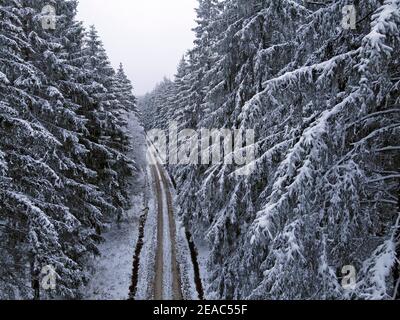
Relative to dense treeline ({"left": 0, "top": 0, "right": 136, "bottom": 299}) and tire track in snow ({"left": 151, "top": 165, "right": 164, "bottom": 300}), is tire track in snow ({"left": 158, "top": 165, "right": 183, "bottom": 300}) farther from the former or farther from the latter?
dense treeline ({"left": 0, "top": 0, "right": 136, "bottom": 299})

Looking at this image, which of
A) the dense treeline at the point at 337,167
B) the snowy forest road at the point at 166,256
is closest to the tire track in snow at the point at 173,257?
the snowy forest road at the point at 166,256

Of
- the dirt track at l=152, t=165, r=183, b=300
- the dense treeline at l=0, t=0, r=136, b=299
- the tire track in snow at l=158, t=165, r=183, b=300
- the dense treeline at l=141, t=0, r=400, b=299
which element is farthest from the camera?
the dirt track at l=152, t=165, r=183, b=300

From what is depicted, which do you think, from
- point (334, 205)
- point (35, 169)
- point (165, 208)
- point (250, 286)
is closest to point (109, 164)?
point (165, 208)

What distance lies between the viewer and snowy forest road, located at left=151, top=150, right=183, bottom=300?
21.0 m

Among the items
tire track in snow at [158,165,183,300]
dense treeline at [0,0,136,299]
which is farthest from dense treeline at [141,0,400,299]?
tire track in snow at [158,165,183,300]

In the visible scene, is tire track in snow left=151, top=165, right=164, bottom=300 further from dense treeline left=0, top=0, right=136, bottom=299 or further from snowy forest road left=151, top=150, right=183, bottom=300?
dense treeline left=0, top=0, right=136, bottom=299

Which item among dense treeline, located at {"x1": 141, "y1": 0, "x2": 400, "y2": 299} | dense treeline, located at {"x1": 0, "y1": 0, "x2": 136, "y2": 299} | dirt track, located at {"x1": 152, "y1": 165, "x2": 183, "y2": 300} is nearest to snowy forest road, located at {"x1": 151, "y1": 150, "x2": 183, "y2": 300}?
dirt track, located at {"x1": 152, "y1": 165, "x2": 183, "y2": 300}

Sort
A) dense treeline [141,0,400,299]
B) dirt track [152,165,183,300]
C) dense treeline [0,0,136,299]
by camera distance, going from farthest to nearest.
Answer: dirt track [152,165,183,300], dense treeline [0,0,136,299], dense treeline [141,0,400,299]

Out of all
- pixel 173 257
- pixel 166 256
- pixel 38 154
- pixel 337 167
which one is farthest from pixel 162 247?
pixel 337 167

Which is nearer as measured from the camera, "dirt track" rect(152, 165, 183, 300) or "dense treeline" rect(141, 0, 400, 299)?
"dense treeline" rect(141, 0, 400, 299)

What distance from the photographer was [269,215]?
6926 mm
